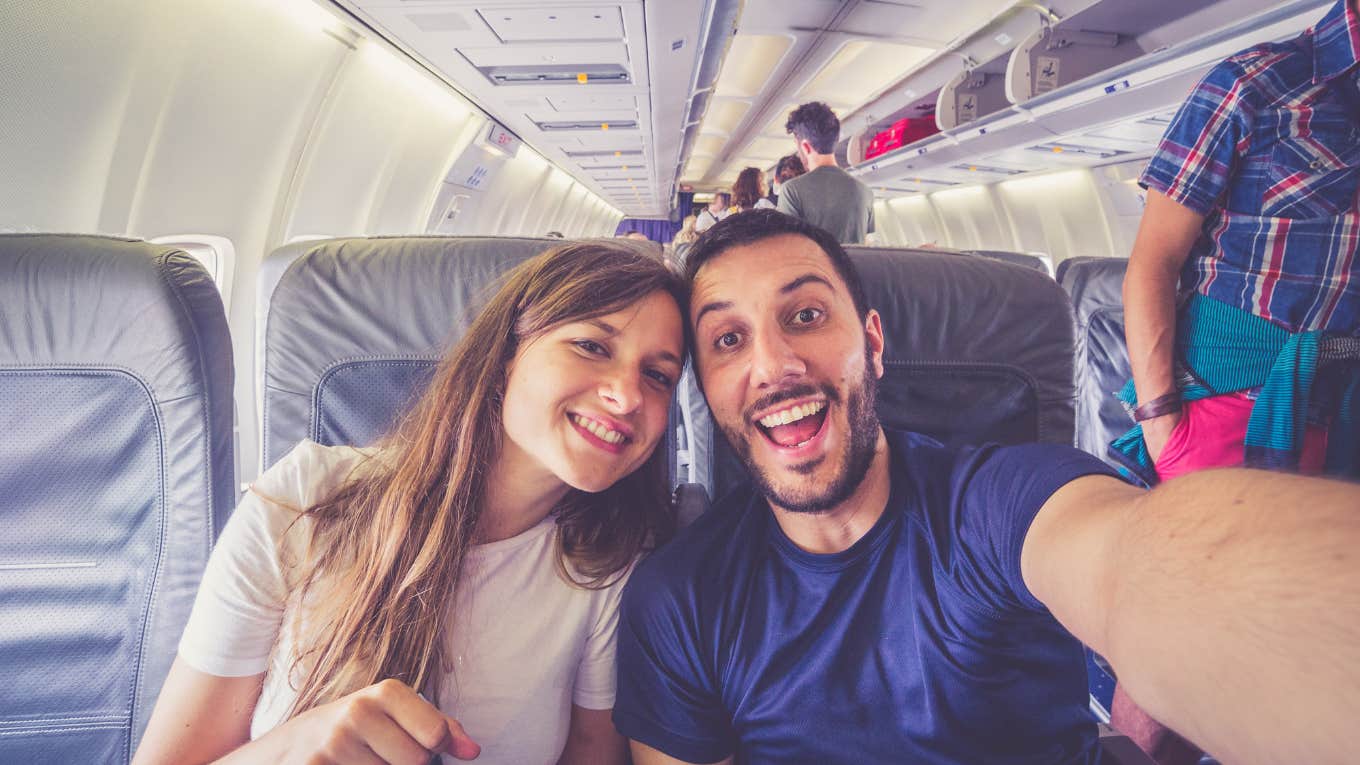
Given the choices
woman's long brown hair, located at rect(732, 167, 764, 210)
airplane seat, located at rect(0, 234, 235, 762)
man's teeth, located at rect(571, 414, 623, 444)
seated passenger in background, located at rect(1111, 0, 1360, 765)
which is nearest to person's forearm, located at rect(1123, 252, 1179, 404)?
seated passenger in background, located at rect(1111, 0, 1360, 765)

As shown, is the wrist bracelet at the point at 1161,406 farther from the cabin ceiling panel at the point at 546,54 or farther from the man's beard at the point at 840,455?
the cabin ceiling panel at the point at 546,54

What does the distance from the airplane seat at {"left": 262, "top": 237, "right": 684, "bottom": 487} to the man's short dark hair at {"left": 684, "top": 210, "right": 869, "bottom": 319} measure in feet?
1.23

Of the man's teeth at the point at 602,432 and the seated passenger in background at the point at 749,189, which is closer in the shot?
the man's teeth at the point at 602,432

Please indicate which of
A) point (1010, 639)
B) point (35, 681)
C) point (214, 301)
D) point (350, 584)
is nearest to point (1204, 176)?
point (1010, 639)

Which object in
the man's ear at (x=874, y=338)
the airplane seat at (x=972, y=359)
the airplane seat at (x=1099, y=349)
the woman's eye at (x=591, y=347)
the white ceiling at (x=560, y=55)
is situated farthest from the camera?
the white ceiling at (x=560, y=55)

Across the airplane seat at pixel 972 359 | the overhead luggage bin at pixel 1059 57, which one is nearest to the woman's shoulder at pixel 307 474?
the airplane seat at pixel 972 359

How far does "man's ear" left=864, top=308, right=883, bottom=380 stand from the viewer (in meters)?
1.35

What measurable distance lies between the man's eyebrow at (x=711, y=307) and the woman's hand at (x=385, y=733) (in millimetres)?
915

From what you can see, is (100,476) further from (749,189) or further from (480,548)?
(749,189)

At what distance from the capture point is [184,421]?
1204 millimetres

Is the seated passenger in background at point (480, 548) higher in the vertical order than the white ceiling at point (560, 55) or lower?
lower

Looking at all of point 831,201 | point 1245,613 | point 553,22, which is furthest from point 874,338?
point 553,22

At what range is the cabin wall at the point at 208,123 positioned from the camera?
2307mm

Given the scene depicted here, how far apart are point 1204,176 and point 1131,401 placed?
0.59m
